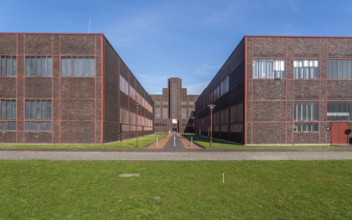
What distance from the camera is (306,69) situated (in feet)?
109

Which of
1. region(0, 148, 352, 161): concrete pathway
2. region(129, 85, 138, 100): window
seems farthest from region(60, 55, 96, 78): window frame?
region(129, 85, 138, 100): window

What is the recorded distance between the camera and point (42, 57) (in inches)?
1321

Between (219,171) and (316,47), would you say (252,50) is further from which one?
(219,171)

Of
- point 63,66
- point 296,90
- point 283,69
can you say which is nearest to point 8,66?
point 63,66

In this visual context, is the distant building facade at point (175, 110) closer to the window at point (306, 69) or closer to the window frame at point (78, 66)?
the window frame at point (78, 66)

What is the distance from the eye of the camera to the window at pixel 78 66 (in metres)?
33.3

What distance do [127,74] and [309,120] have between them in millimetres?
30995

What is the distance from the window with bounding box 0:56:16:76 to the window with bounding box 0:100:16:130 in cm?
332

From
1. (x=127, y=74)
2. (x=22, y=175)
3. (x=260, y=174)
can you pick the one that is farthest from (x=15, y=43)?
(x=260, y=174)

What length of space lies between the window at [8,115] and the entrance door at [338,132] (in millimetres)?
37032

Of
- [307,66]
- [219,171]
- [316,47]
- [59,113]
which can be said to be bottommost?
[219,171]

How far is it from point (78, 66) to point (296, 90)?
83.2 ft

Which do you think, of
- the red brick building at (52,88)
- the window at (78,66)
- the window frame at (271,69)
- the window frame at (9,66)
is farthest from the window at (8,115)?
the window frame at (271,69)

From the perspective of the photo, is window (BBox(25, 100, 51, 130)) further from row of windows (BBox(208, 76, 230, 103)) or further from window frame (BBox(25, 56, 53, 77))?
row of windows (BBox(208, 76, 230, 103))
